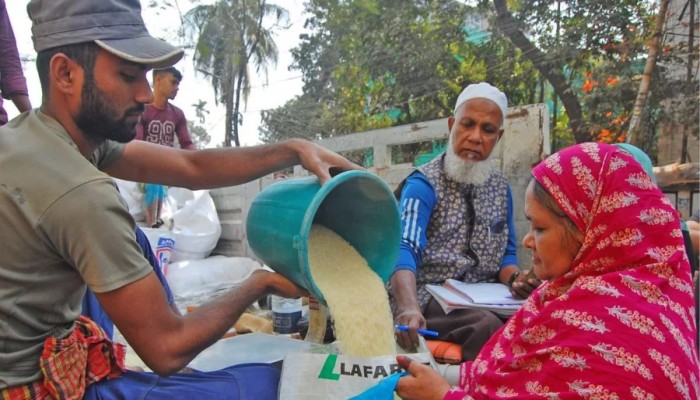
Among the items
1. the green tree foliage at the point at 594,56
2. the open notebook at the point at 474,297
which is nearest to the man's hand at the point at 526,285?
the open notebook at the point at 474,297

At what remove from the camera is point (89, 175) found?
1.23 m

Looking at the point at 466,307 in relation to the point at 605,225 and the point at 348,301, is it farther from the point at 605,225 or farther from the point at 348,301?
the point at 605,225

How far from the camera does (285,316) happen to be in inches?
123

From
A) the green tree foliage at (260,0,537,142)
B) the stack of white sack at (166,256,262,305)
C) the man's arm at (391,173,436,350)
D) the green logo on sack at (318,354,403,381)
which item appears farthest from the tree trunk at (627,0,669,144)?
the green logo on sack at (318,354,403,381)

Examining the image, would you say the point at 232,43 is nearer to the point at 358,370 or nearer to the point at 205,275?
the point at 205,275

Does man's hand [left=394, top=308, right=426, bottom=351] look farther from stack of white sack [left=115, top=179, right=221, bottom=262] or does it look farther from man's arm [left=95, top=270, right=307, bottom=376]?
stack of white sack [left=115, top=179, right=221, bottom=262]

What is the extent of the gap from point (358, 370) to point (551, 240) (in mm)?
694

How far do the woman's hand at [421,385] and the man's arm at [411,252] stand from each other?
561 millimetres

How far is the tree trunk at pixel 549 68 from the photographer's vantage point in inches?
288

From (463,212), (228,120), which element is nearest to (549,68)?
(463,212)

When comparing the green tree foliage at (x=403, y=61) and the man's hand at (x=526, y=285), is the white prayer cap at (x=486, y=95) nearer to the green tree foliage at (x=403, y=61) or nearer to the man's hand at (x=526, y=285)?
the man's hand at (x=526, y=285)

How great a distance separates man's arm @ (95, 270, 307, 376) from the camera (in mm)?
1261

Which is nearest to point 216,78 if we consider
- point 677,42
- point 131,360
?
point 677,42

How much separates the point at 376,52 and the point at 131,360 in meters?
7.53
